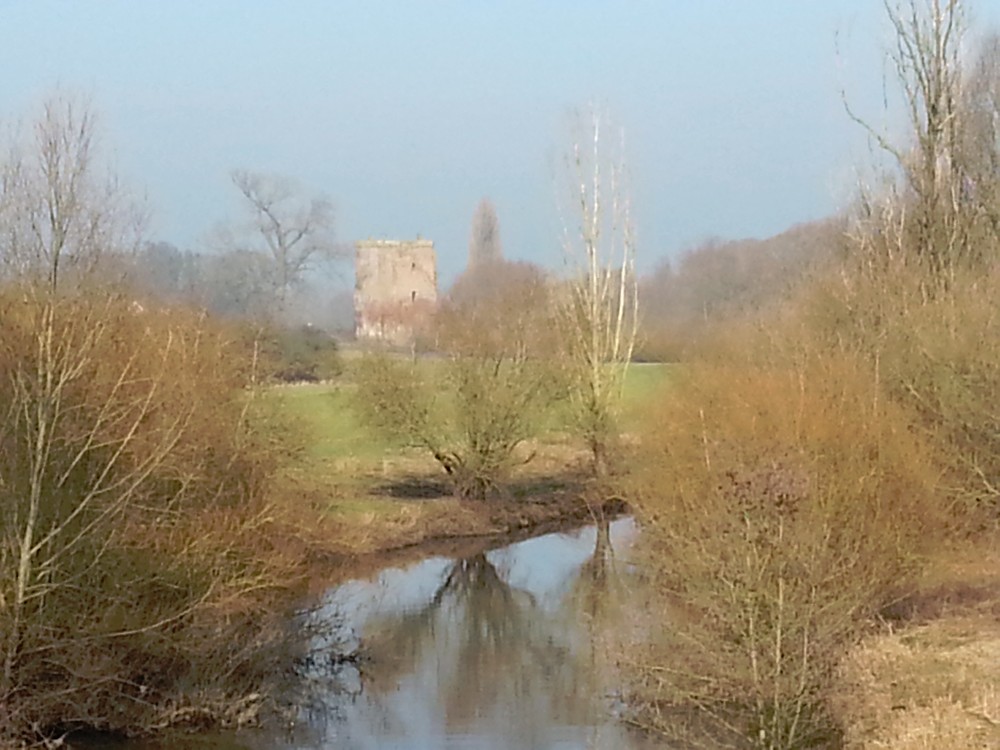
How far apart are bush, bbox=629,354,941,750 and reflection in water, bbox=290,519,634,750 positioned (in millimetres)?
1152

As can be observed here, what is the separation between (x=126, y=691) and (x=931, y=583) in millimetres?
8815

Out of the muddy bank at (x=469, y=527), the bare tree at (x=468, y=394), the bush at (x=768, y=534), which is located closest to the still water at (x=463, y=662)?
the muddy bank at (x=469, y=527)

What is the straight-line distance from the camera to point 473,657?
615 inches

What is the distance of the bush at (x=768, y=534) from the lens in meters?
10.1

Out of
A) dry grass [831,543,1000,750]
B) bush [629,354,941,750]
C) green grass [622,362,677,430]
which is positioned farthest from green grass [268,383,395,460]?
dry grass [831,543,1000,750]

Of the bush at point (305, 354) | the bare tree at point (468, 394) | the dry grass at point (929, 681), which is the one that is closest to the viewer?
the dry grass at point (929, 681)

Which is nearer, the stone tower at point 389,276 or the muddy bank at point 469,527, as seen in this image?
the muddy bank at point 469,527

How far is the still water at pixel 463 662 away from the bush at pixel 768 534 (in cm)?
106

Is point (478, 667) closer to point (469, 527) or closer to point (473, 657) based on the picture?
point (473, 657)

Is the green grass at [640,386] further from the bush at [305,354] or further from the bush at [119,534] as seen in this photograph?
the bush at [119,534]

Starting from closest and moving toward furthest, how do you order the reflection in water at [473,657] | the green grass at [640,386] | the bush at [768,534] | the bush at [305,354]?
the bush at [768,534] < the reflection in water at [473,657] < the green grass at [640,386] < the bush at [305,354]

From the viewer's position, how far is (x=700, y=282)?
35969mm

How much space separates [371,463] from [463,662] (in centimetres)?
1326

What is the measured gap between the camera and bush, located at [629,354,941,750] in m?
10.1
